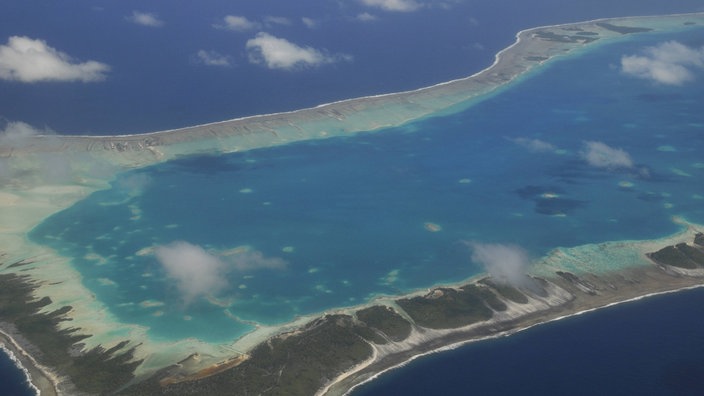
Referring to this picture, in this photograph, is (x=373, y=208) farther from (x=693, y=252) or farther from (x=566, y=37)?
(x=566, y=37)

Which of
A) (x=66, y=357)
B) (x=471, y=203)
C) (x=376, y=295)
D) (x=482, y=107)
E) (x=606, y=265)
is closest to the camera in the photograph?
(x=66, y=357)

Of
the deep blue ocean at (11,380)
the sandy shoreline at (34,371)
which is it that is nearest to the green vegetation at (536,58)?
the sandy shoreline at (34,371)

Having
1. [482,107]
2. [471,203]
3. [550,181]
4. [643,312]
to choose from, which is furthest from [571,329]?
[482,107]

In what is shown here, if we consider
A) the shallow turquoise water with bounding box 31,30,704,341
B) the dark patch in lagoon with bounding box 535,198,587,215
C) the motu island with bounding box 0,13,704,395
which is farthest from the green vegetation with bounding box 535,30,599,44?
the dark patch in lagoon with bounding box 535,198,587,215

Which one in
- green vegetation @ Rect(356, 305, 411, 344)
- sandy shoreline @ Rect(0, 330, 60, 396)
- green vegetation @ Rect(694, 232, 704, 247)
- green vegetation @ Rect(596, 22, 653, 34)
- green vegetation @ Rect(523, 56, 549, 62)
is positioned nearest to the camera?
sandy shoreline @ Rect(0, 330, 60, 396)

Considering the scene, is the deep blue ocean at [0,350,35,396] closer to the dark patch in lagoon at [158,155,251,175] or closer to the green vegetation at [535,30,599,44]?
the dark patch in lagoon at [158,155,251,175]

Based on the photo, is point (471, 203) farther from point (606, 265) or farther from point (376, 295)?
point (376, 295)

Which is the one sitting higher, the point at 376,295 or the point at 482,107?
the point at 482,107
